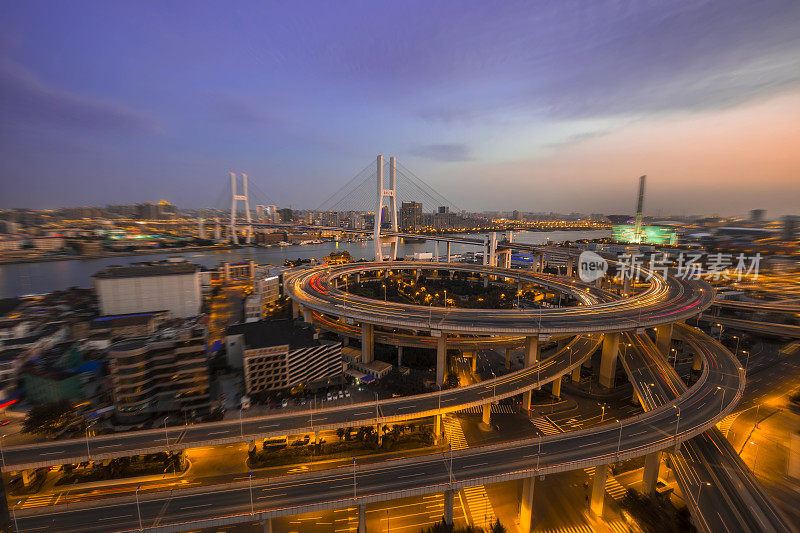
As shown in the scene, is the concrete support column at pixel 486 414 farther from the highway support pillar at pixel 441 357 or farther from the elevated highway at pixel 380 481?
the highway support pillar at pixel 441 357

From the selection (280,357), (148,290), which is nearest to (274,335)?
(280,357)

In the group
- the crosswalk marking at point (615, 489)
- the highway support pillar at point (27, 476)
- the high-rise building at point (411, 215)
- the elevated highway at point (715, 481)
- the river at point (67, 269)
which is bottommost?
the crosswalk marking at point (615, 489)

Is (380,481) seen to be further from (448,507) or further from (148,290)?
(148,290)

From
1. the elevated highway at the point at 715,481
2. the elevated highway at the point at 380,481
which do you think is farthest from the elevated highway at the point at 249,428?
the elevated highway at the point at 715,481

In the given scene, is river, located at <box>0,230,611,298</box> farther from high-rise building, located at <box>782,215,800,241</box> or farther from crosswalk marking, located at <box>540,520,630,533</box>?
high-rise building, located at <box>782,215,800,241</box>

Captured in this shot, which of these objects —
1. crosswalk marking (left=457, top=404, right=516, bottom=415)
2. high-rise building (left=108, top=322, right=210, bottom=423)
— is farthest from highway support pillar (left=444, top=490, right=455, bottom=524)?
high-rise building (left=108, top=322, right=210, bottom=423)

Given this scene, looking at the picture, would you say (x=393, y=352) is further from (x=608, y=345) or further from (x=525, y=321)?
(x=608, y=345)

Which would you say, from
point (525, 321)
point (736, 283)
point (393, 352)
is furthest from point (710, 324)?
point (393, 352)
